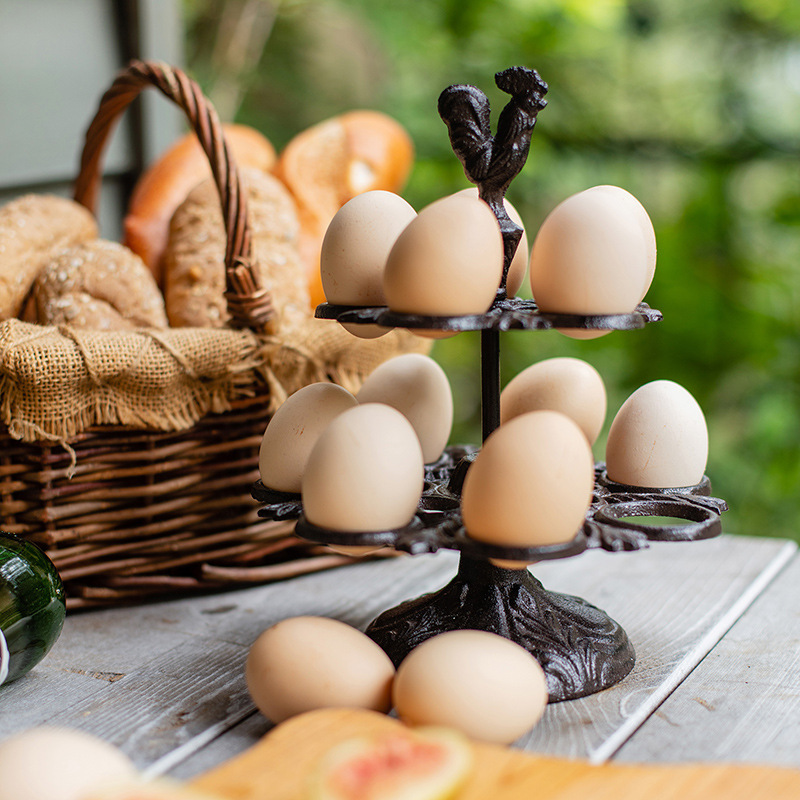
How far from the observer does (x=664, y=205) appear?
239cm

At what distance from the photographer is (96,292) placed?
972 mm

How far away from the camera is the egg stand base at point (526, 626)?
2.28ft

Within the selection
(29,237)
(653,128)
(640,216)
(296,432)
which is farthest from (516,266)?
(653,128)

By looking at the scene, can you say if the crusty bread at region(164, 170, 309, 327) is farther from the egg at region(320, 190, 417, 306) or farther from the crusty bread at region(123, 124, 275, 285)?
the egg at region(320, 190, 417, 306)

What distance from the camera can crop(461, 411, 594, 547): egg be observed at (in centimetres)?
57

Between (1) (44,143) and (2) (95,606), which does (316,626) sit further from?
(1) (44,143)

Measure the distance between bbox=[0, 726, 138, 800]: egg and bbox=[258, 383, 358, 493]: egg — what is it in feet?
0.83

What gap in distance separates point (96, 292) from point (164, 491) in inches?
9.3

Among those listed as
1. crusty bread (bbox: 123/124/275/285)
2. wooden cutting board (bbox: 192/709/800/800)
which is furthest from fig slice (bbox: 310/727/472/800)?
crusty bread (bbox: 123/124/275/285)

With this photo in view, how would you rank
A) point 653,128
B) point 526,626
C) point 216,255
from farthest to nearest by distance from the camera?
1. point 653,128
2. point 216,255
3. point 526,626

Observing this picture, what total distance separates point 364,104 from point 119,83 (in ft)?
4.76

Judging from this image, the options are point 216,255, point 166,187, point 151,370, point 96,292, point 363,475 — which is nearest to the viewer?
point 363,475

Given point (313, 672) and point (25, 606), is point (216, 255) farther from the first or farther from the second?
point (313, 672)

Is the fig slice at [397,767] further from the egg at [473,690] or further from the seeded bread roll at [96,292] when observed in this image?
the seeded bread roll at [96,292]
